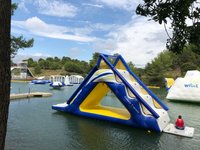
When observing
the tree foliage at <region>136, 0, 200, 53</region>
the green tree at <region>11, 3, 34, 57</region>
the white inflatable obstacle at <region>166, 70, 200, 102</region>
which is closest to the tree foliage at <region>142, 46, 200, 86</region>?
the white inflatable obstacle at <region>166, 70, 200, 102</region>

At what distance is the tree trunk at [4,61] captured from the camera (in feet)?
14.9

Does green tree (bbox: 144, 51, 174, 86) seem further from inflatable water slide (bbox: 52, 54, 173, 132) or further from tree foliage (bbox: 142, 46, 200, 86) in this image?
inflatable water slide (bbox: 52, 54, 173, 132)

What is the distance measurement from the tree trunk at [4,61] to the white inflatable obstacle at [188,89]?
3621 centimetres

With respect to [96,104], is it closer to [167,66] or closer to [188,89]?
[188,89]

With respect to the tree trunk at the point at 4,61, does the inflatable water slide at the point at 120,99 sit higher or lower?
lower

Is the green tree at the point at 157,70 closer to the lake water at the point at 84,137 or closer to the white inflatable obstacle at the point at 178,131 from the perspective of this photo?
the lake water at the point at 84,137

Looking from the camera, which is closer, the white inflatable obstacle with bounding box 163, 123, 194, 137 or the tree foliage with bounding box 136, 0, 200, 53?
the tree foliage with bounding box 136, 0, 200, 53

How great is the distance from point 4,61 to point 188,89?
121ft

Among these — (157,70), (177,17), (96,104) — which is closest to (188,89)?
(96,104)

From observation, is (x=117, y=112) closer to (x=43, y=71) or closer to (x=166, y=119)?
(x=166, y=119)

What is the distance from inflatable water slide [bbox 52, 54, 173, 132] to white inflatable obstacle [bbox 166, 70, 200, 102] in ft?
62.6

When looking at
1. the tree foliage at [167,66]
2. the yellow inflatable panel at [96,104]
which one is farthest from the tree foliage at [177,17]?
the tree foliage at [167,66]

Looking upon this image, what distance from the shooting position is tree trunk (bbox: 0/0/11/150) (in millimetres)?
4543

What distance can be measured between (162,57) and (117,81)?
266 ft
